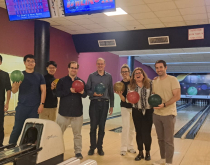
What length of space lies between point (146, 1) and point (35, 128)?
257 centimetres

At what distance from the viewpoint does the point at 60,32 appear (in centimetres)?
568

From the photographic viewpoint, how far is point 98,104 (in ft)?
9.95

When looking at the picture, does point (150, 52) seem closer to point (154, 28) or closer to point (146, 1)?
point (154, 28)

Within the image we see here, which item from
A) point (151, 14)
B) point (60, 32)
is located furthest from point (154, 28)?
point (60, 32)

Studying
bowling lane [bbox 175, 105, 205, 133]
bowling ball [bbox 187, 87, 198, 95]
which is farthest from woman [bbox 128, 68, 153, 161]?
bowling ball [bbox 187, 87, 198, 95]

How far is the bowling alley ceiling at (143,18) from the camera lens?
372cm

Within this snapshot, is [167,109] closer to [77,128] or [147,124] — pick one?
[147,124]

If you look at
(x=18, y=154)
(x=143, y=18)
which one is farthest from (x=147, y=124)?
(x=143, y=18)

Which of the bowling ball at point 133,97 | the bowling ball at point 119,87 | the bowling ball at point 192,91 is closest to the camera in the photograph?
the bowling ball at point 133,97

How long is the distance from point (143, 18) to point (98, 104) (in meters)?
2.31

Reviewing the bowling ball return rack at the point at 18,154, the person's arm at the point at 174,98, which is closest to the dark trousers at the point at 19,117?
the bowling ball return rack at the point at 18,154

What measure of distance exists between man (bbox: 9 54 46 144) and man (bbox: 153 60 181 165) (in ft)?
4.50

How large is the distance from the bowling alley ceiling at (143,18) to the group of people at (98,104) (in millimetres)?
1383

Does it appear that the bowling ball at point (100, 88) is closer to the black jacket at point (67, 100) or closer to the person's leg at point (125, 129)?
the black jacket at point (67, 100)
